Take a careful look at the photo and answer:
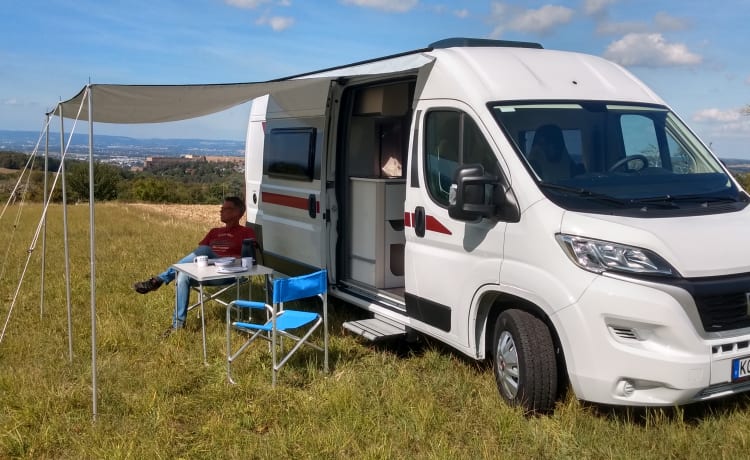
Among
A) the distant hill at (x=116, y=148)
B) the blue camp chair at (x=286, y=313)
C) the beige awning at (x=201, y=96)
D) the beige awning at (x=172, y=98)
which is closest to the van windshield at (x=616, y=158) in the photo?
the distant hill at (x=116, y=148)

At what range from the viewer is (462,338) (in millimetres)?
4535

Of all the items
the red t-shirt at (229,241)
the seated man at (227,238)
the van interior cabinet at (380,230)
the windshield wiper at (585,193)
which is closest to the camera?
the windshield wiper at (585,193)

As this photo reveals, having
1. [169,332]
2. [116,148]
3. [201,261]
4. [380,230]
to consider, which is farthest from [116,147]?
[380,230]

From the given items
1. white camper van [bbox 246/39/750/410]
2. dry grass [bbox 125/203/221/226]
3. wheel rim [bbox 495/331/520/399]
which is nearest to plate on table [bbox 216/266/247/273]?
white camper van [bbox 246/39/750/410]

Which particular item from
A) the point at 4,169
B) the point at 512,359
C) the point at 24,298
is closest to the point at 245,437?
the point at 512,359

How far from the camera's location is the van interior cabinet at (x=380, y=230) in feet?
19.4

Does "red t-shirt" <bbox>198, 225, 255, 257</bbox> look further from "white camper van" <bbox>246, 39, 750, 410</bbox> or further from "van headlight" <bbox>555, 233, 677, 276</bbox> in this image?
"van headlight" <bbox>555, 233, 677, 276</bbox>

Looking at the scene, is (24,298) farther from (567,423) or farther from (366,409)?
(567,423)

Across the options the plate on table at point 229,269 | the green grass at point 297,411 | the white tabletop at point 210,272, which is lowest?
the green grass at point 297,411

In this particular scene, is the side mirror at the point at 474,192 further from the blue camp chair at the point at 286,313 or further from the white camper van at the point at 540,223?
the blue camp chair at the point at 286,313

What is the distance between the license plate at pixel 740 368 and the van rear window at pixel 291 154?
3.93 m

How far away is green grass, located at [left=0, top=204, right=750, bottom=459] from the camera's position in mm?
3775

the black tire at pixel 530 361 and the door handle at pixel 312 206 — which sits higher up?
the door handle at pixel 312 206

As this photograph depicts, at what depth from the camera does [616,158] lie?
14.4ft
